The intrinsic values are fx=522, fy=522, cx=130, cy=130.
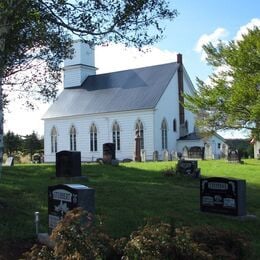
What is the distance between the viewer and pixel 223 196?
1206 centimetres

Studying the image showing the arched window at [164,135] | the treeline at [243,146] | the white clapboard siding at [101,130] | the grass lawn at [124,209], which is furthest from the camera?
the treeline at [243,146]

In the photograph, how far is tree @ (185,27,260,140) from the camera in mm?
30125

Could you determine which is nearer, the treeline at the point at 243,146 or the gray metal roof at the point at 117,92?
the gray metal roof at the point at 117,92

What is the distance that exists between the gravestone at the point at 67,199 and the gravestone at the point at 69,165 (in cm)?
1017

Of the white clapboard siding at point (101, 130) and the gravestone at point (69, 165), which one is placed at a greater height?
the white clapboard siding at point (101, 130)

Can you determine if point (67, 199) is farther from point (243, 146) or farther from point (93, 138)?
point (243, 146)

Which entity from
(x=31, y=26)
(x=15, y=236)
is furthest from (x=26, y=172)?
(x=15, y=236)

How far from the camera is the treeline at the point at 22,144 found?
67969 millimetres

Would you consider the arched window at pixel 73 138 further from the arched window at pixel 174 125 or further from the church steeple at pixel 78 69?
the arched window at pixel 174 125

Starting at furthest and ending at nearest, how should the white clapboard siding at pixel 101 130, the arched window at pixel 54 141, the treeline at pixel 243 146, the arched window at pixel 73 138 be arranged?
the arched window at pixel 54 141 < the arched window at pixel 73 138 < the treeline at pixel 243 146 < the white clapboard siding at pixel 101 130

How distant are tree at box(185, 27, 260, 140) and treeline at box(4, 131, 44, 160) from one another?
38460 mm

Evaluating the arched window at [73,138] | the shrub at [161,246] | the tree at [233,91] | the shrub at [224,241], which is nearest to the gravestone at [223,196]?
the shrub at [224,241]

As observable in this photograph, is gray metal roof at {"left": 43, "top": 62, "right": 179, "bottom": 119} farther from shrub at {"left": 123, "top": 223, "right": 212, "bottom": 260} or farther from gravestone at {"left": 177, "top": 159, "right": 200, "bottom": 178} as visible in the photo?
shrub at {"left": 123, "top": 223, "right": 212, "bottom": 260}

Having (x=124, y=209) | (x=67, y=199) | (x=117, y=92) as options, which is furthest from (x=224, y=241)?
(x=117, y=92)
